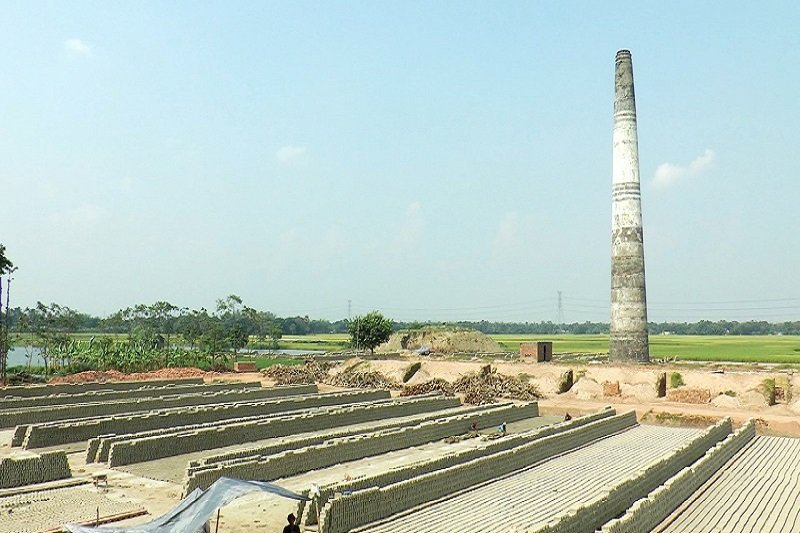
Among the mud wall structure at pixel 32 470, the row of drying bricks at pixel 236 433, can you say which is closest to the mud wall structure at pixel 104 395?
the row of drying bricks at pixel 236 433

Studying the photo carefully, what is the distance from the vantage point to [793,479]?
64.6ft

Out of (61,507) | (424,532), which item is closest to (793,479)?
(424,532)

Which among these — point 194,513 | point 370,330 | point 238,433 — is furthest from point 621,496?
point 370,330

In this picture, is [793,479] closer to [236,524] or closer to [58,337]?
[236,524]

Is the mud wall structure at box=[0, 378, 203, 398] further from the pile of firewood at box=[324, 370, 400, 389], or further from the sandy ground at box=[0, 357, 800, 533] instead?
the pile of firewood at box=[324, 370, 400, 389]

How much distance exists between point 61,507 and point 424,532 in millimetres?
9381

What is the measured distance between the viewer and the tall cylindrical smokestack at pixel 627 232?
43.5 m

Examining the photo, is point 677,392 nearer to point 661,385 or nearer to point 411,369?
point 661,385

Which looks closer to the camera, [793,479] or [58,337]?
[793,479]

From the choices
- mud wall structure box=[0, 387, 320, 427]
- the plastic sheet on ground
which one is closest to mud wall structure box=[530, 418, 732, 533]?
the plastic sheet on ground

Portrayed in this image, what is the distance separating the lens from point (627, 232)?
143 feet

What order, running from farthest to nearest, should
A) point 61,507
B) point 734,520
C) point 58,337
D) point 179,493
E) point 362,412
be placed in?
point 58,337, point 362,412, point 179,493, point 61,507, point 734,520

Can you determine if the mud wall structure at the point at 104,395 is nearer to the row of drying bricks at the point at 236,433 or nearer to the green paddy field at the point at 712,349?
the row of drying bricks at the point at 236,433

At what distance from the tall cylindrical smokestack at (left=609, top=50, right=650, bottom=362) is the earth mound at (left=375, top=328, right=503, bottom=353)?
3913 centimetres
